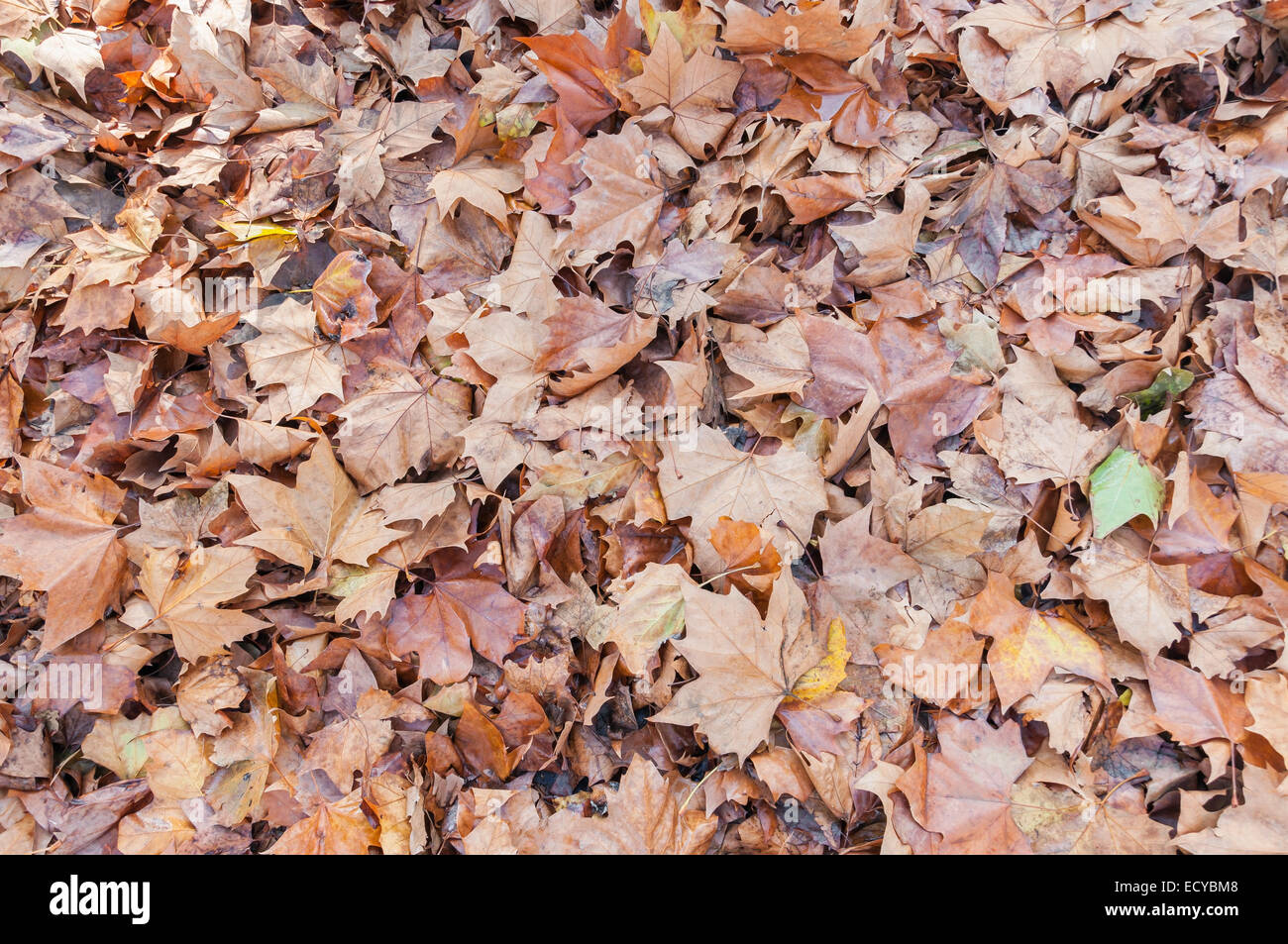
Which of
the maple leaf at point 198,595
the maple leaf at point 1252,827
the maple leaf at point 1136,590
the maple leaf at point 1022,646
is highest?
the maple leaf at point 1136,590

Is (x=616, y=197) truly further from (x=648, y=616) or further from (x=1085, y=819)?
(x=1085, y=819)

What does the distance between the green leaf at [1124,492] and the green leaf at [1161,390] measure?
6.1 inches

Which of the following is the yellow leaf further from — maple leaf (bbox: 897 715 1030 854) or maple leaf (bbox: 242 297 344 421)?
maple leaf (bbox: 242 297 344 421)

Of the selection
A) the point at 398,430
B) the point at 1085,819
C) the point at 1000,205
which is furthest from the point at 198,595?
the point at 1000,205

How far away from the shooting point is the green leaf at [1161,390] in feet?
5.71

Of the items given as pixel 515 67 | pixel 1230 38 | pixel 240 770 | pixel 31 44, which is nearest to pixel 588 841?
pixel 240 770

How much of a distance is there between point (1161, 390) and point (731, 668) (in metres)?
1.22

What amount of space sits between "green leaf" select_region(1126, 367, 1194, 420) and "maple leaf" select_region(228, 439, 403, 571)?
182 centimetres

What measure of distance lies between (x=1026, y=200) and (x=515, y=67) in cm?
143

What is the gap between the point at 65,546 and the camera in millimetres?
1896

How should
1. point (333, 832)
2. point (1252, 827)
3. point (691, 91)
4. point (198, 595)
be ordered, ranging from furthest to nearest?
→ point (691, 91) < point (198, 595) < point (333, 832) < point (1252, 827)

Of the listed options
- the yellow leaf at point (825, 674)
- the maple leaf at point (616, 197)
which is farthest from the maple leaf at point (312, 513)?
the yellow leaf at point (825, 674)

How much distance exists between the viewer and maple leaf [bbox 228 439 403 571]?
1.84m

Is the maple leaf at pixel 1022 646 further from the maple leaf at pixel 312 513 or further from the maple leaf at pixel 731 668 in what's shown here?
the maple leaf at pixel 312 513
